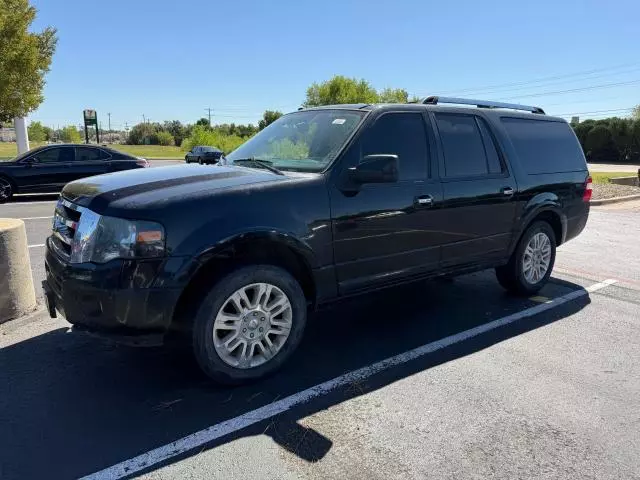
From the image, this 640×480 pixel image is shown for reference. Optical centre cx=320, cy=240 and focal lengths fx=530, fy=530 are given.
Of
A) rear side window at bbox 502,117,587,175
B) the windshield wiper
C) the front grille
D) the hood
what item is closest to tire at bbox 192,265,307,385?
the hood

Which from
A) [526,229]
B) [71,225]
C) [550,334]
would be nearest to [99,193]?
[71,225]

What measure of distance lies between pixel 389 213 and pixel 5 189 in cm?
1245

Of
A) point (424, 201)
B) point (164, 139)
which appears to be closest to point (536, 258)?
point (424, 201)

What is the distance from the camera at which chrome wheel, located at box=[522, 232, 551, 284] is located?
5633 millimetres

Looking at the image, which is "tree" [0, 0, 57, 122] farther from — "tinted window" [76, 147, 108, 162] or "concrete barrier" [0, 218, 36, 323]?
"concrete barrier" [0, 218, 36, 323]

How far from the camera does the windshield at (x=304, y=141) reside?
414cm

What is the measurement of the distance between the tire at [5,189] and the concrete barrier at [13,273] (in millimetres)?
9805

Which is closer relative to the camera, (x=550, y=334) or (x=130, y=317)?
(x=130, y=317)

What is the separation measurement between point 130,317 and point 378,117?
2.46 m

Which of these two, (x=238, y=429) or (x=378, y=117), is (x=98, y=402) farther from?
(x=378, y=117)

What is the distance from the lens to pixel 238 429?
3.09m

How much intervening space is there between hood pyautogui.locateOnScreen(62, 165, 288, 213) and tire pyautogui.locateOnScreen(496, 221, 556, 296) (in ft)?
9.75

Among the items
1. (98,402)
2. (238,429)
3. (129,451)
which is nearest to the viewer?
(129,451)

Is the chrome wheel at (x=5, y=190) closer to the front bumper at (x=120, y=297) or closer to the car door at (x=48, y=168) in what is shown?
the car door at (x=48, y=168)
